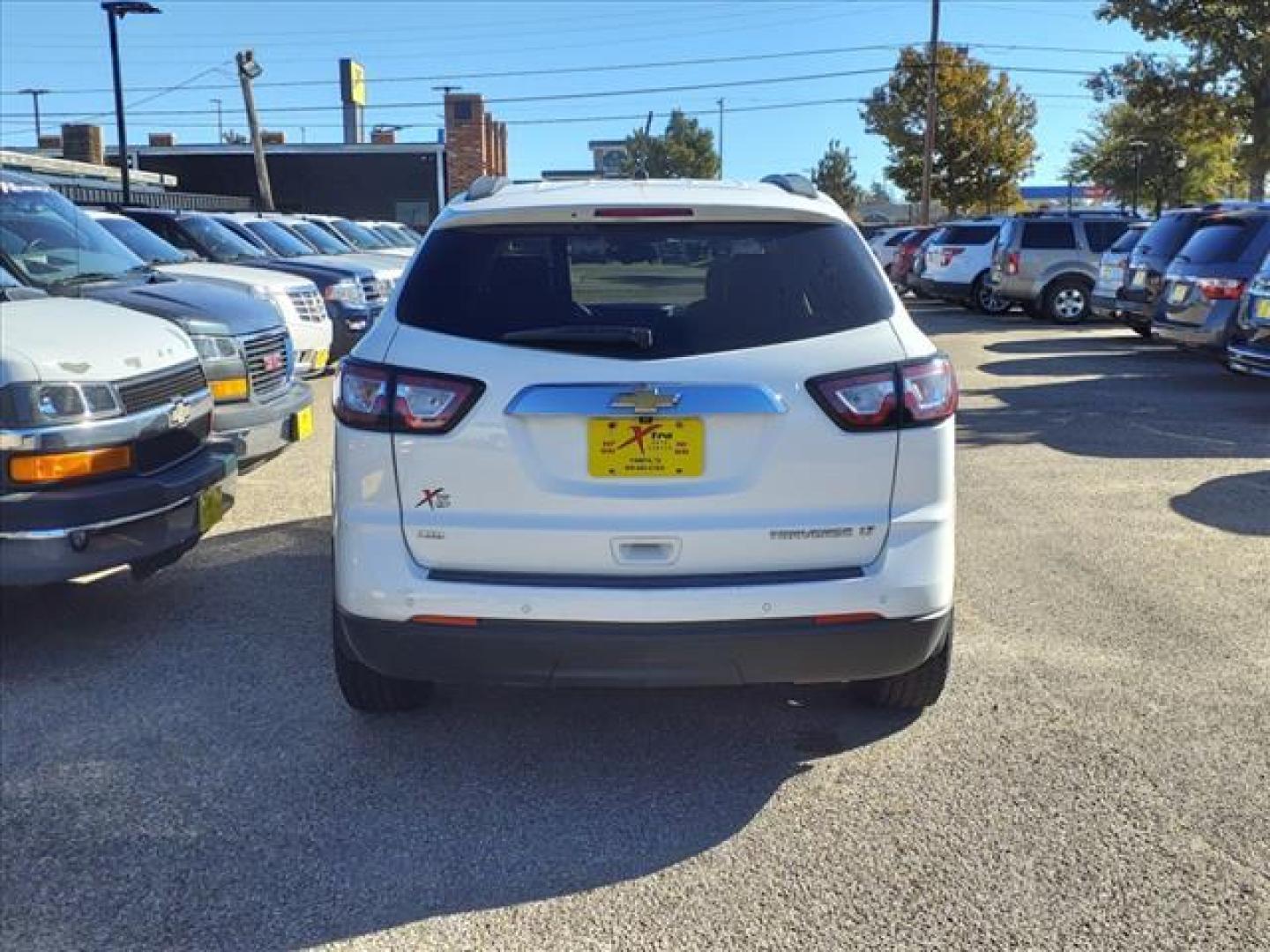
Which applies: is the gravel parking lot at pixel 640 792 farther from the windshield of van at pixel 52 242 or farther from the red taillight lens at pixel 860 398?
the windshield of van at pixel 52 242

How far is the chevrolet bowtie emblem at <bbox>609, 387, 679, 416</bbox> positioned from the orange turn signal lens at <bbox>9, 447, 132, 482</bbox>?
2.32 metres

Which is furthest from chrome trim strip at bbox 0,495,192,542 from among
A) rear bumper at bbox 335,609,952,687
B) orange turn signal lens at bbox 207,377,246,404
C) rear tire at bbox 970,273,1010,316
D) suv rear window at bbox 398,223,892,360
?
rear tire at bbox 970,273,1010,316

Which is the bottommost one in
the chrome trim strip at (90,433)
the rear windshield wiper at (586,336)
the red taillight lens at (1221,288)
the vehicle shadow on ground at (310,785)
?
the vehicle shadow on ground at (310,785)

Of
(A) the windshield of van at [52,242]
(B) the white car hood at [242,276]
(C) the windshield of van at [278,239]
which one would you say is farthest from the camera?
(C) the windshield of van at [278,239]

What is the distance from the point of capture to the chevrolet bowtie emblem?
10.4 ft

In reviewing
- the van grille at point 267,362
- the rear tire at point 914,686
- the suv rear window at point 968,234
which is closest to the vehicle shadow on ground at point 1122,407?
the van grille at point 267,362

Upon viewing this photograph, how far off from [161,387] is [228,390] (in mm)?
1857

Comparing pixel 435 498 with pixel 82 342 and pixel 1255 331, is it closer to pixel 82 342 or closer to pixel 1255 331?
pixel 82 342

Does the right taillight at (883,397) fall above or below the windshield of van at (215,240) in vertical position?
below

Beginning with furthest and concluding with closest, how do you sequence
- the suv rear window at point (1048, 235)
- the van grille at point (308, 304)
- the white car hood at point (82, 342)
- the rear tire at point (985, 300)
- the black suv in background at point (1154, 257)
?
the rear tire at point (985, 300) → the suv rear window at point (1048, 235) → the black suv in background at point (1154, 257) → the van grille at point (308, 304) → the white car hood at point (82, 342)

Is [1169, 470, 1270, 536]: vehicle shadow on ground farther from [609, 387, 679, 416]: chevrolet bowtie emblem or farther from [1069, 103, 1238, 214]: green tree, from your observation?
[1069, 103, 1238, 214]: green tree

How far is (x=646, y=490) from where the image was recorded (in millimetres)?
3209

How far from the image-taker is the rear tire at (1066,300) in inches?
774

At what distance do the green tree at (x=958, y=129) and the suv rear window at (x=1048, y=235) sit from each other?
1033 inches
